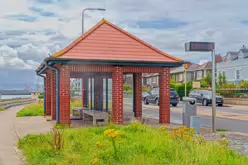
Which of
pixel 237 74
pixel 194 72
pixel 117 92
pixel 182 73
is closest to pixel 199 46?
pixel 117 92

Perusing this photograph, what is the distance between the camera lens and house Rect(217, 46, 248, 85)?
54250 millimetres

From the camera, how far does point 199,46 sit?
1422cm

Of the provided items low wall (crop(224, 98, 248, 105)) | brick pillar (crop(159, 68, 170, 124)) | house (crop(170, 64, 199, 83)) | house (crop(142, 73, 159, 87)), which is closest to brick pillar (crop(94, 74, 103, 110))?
brick pillar (crop(159, 68, 170, 124))

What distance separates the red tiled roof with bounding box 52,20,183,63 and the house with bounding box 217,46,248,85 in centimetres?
3963

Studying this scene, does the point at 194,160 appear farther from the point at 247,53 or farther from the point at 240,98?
the point at 247,53

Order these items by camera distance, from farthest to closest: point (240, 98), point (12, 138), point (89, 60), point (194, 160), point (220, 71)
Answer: point (220, 71) < point (240, 98) < point (89, 60) < point (12, 138) < point (194, 160)

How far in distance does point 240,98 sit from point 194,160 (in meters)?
34.9

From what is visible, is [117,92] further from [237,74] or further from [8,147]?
[237,74]

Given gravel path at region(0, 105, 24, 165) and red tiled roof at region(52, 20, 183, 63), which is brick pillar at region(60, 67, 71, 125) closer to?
red tiled roof at region(52, 20, 183, 63)

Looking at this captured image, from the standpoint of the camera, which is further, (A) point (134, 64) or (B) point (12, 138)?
(A) point (134, 64)

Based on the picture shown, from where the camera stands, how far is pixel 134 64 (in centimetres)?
1627

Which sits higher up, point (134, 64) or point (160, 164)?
point (134, 64)

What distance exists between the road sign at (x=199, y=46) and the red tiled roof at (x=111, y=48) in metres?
2.45

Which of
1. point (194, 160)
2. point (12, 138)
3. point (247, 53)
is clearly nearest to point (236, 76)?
point (247, 53)
